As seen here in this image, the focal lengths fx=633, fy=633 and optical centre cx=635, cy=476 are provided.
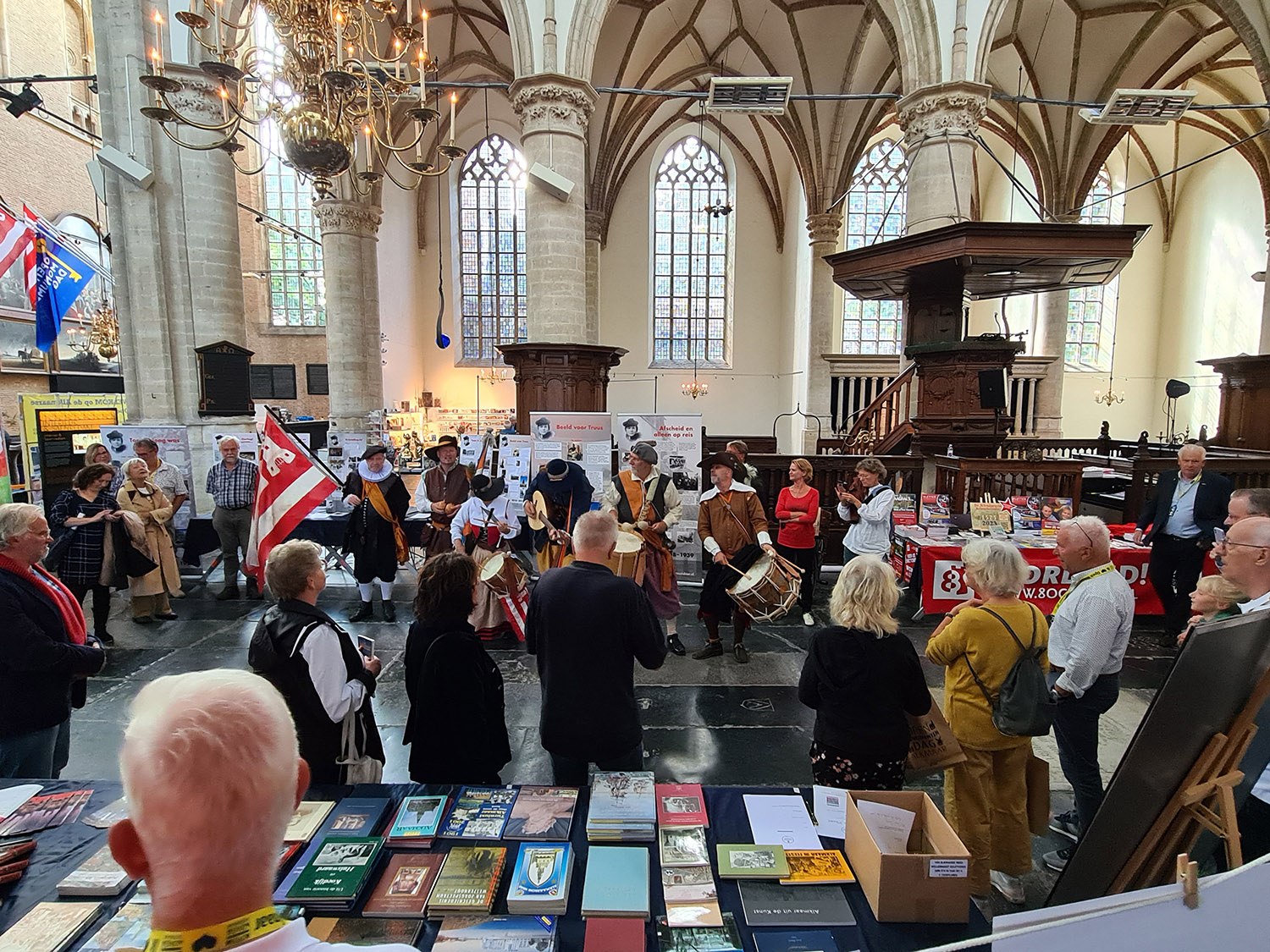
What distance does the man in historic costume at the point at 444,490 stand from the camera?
18.7 feet

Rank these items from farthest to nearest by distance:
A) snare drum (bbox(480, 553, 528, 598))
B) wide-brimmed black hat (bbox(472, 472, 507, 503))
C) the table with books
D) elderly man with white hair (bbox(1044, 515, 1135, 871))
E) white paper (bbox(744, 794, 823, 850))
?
wide-brimmed black hat (bbox(472, 472, 507, 503)) < snare drum (bbox(480, 553, 528, 598)) < elderly man with white hair (bbox(1044, 515, 1135, 871)) < white paper (bbox(744, 794, 823, 850)) < the table with books

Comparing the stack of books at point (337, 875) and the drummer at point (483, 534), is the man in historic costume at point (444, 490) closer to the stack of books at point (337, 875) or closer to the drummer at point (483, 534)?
the drummer at point (483, 534)

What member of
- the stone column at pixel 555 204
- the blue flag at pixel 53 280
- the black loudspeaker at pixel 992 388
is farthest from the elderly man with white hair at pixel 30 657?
the black loudspeaker at pixel 992 388

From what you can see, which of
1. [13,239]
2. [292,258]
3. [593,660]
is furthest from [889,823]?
[292,258]

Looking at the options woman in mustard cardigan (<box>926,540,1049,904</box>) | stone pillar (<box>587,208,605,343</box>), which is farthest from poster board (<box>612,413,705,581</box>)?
stone pillar (<box>587,208,605,343</box>)

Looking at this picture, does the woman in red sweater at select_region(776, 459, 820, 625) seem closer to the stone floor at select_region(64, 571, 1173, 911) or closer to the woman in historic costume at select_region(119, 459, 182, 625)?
the stone floor at select_region(64, 571, 1173, 911)

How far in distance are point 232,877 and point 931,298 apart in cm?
1026

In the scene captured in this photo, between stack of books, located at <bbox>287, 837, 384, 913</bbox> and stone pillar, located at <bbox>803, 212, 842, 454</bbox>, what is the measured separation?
1683 centimetres

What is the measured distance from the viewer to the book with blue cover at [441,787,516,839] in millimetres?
1767

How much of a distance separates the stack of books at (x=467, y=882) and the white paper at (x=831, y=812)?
0.89m

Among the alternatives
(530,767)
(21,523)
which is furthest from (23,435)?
(530,767)

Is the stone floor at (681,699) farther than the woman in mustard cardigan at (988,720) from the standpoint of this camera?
Yes

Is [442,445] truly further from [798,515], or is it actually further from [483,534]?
[798,515]

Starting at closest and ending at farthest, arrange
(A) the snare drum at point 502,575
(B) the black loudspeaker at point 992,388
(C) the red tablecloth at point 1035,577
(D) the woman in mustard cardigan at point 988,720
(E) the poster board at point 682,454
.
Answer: (D) the woman in mustard cardigan at point 988,720 → (A) the snare drum at point 502,575 → (C) the red tablecloth at point 1035,577 → (E) the poster board at point 682,454 → (B) the black loudspeaker at point 992,388
